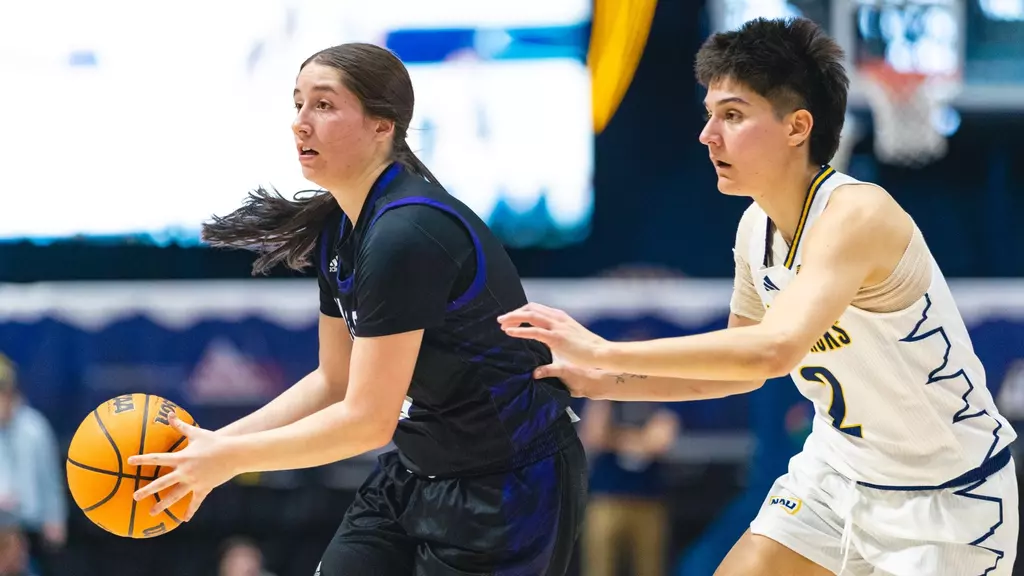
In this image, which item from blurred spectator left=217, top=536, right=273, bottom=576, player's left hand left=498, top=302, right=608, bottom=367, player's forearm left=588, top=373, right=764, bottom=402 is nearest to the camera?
player's left hand left=498, top=302, right=608, bottom=367

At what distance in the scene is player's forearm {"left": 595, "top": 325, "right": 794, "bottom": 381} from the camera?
2.70 m

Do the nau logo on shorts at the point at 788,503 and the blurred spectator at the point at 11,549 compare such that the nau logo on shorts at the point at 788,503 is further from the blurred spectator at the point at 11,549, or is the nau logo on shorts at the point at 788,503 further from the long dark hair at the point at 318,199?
the blurred spectator at the point at 11,549

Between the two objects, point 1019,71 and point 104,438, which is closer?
point 104,438

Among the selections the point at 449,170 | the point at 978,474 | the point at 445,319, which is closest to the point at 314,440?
the point at 445,319

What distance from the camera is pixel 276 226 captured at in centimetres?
341

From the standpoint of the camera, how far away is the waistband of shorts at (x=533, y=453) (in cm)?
296

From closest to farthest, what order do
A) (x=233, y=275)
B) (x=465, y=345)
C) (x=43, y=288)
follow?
(x=465, y=345) → (x=43, y=288) → (x=233, y=275)

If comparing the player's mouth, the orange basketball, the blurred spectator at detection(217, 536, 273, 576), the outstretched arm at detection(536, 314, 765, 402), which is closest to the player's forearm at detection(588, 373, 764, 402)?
the outstretched arm at detection(536, 314, 765, 402)

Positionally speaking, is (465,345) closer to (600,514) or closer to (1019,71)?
(600,514)

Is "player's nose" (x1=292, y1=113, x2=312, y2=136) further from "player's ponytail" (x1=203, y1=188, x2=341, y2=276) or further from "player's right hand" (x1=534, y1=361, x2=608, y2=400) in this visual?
"player's right hand" (x1=534, y1=361, x2=608, y2=400)

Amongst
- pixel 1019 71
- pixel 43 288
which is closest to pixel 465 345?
pixel 43 288

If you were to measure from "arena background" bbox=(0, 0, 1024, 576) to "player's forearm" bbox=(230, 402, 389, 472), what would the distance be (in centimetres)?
716

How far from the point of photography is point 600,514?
8695mm

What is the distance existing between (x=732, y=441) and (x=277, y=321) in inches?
162
